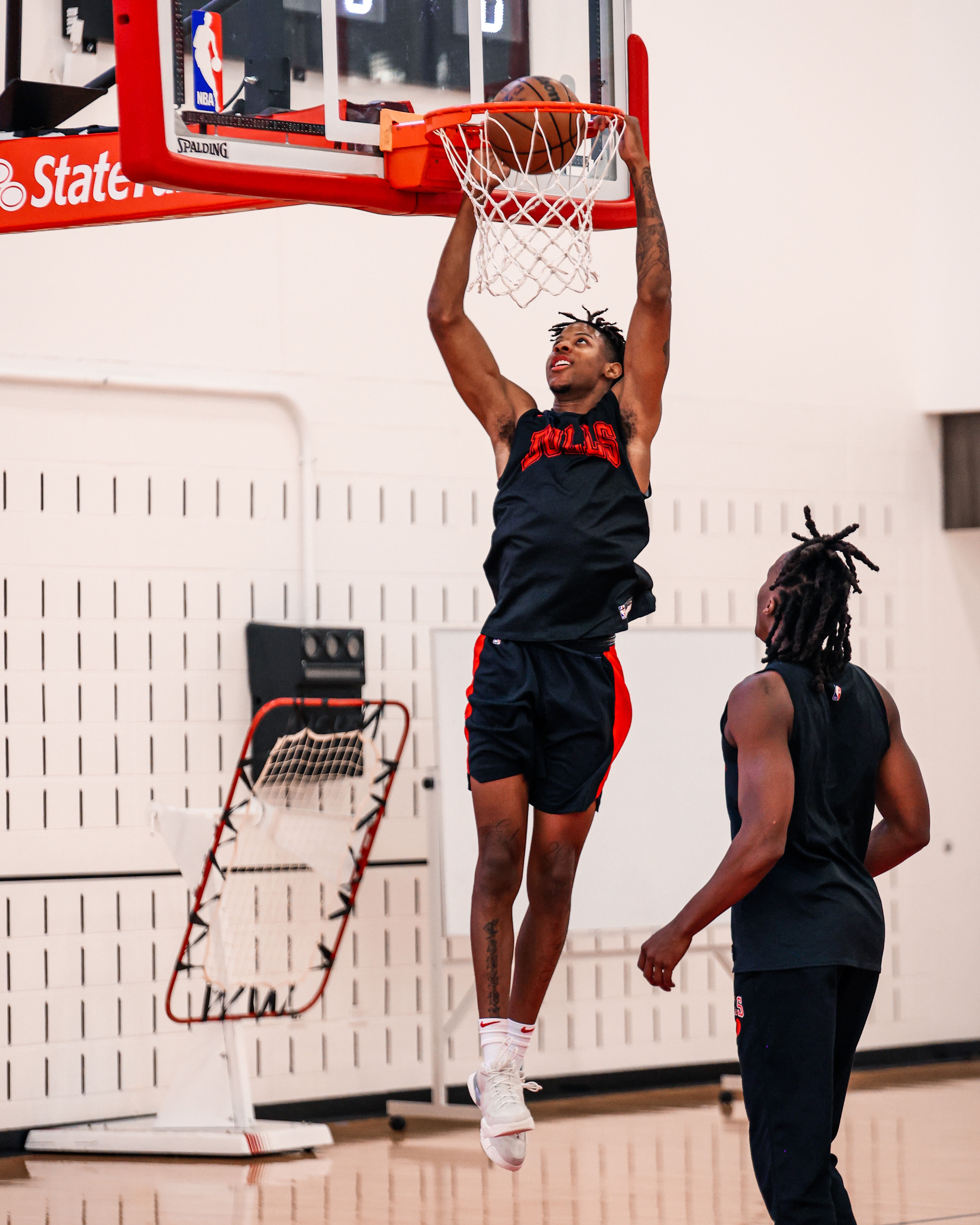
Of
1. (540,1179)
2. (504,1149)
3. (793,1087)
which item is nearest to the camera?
(793,1087)

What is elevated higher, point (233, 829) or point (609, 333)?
point (609, 333)

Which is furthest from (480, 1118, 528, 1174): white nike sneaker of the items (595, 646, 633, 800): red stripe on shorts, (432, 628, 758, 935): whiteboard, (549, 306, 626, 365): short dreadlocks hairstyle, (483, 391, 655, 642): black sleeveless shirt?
(432, 628, 758, 935): whiteboard

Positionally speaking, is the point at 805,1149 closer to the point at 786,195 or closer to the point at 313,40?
the point at 313,40

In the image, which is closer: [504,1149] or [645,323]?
[504,1149]

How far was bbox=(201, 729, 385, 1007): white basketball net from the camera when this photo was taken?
648 cm

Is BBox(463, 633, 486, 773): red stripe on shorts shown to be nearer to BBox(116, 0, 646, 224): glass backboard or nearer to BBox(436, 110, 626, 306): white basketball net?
BBox(436, 110, 626, 306): white basketball net

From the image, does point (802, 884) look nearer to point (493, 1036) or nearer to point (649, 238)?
point (493, 1036)

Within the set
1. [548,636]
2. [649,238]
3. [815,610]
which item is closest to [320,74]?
[649,238]

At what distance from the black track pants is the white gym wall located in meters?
3.56

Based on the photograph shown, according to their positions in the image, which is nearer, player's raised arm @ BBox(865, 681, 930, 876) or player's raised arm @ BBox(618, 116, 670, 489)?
player's raised arm @ BBox(865, 681, 930, 876)

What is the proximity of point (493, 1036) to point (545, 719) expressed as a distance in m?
0.72

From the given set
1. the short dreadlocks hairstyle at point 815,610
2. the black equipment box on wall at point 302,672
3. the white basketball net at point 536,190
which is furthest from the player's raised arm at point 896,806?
the black equipment box on wall at point 302,672

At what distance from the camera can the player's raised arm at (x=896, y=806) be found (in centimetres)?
370

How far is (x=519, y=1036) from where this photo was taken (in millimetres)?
3807
